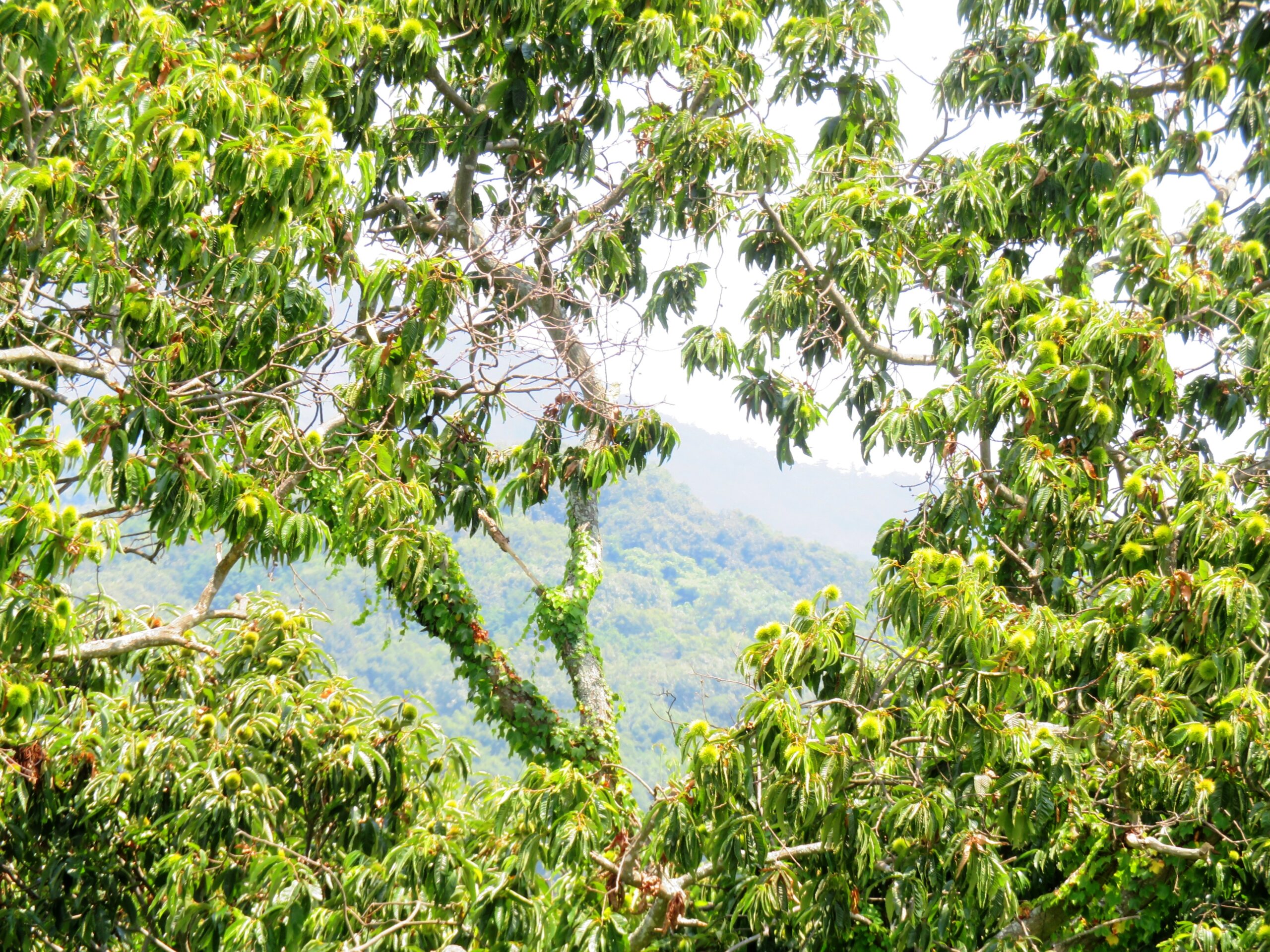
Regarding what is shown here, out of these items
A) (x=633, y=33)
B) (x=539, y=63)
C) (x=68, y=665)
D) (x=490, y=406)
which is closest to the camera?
(x=68, y=665)

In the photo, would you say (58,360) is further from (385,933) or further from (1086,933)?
(1086,933)

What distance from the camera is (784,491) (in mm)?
118625

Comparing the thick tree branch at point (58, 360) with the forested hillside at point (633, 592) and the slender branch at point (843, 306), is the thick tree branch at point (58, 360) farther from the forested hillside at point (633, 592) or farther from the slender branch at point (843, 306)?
the forested hillside at point (633, 592)

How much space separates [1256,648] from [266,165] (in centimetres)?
327

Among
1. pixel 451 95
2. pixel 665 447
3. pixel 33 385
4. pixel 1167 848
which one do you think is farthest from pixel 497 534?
pixel 1167 848

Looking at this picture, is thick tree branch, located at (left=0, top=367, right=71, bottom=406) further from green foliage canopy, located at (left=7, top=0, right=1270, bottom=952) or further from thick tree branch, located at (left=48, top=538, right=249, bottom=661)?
thick tree branch, located at (left=48, top=538, right=249, bottom=661)

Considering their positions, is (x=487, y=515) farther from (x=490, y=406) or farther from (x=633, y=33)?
(x=633, y=33)

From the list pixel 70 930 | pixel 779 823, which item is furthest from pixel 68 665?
pixel 779 823

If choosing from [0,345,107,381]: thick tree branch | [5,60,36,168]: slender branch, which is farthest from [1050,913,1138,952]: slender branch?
[5,60,36,168]: slender branch

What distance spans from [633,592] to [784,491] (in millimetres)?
59891

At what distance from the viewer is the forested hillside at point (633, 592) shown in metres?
50.8

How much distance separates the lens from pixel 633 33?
4645mm

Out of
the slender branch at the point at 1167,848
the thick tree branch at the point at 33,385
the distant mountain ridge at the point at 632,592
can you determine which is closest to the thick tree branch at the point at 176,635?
the thick tree branch at the point at 33,385

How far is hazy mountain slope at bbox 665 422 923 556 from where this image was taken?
112 metres
